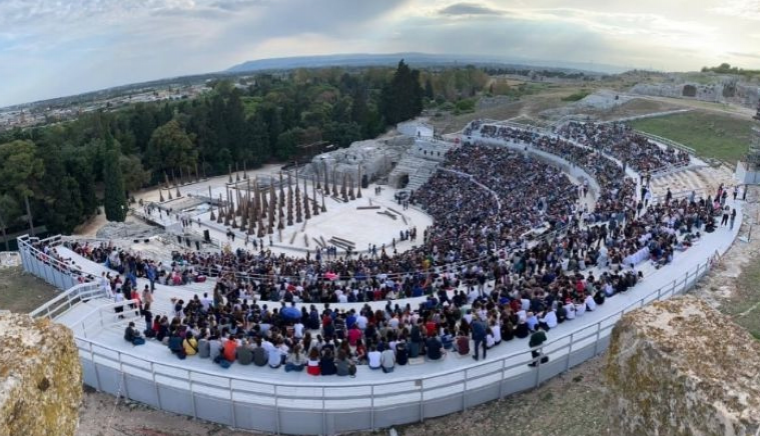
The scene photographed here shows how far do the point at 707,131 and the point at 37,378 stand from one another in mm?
48092

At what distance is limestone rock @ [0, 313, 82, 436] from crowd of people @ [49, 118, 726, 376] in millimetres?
6004

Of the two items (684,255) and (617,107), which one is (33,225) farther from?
(617,107)

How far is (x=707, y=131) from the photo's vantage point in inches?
1678

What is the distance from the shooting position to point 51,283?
64.7 ft

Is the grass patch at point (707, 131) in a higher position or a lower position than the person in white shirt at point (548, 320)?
higher

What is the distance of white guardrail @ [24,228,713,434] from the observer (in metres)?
10.5

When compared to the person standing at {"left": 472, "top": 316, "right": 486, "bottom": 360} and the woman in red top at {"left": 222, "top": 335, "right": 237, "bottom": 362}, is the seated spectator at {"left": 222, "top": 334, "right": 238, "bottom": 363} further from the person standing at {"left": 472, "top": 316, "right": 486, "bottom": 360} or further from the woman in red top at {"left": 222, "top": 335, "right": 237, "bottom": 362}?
the person standing at {"left": 472, "top": 316, "right": 486, "bottom": 360}

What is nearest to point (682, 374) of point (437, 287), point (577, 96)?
point (437, 287)

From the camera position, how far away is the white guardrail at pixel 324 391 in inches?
414

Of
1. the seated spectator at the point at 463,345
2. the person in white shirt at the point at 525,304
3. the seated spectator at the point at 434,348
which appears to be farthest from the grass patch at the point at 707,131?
the seated spectator at the point at 434,348

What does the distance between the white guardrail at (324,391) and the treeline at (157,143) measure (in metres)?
30.7

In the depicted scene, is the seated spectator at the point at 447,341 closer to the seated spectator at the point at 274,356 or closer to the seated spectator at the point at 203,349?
the seated spectator at the point at 274,356

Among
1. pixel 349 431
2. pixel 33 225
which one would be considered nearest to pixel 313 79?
pixel 33 225

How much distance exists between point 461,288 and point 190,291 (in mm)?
9295
